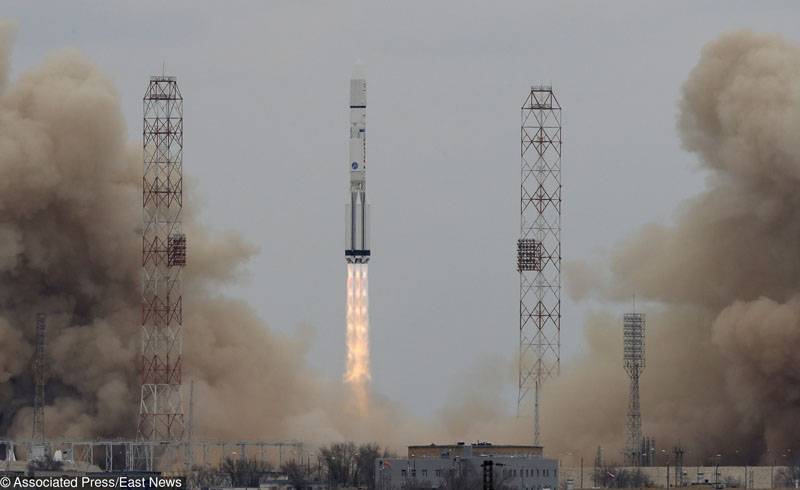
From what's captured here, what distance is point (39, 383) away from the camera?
89.5 metres

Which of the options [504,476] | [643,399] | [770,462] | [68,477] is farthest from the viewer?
[643,399]

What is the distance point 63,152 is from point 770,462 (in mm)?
22953

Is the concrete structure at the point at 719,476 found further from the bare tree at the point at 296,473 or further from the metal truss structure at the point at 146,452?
the metal truss structure at the point at 146,452

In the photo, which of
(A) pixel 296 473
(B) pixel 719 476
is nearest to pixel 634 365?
(B) pixel 719 476

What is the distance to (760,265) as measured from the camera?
302ft

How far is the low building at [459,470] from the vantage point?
271 feet

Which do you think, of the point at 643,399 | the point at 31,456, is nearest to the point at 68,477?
the point at 31,456

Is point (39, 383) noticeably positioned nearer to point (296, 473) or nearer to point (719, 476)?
point (296, 473)

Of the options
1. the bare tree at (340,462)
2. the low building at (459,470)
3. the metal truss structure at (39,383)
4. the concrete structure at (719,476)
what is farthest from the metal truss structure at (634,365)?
the metal truss structure at (39,383)

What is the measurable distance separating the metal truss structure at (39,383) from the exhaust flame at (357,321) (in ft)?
29.0

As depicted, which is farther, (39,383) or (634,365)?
(39,383)

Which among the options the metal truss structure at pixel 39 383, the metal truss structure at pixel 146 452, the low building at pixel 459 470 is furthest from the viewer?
the metal truss structure at pixel 39 383

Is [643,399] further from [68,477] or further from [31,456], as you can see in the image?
[68,477]

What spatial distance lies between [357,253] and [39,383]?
9.98 metres
